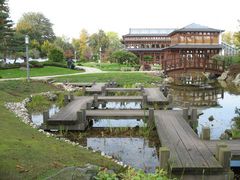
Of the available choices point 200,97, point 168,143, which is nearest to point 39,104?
point 168,143

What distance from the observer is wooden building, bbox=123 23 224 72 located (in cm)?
3584

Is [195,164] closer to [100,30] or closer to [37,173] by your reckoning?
[37,173]

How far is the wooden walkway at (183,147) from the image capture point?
7.06 meters

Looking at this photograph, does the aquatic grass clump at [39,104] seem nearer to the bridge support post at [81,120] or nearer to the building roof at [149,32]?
the bridge support post at [81,120]

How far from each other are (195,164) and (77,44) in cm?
7522

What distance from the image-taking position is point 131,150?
400 inches

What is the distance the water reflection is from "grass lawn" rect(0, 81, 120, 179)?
1.23m

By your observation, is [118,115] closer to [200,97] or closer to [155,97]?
[155,97]

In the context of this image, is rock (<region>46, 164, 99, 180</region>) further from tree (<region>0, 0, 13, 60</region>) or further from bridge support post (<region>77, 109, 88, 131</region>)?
tree (<region>0, 0, 13, 60</region>)

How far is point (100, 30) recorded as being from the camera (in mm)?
80625

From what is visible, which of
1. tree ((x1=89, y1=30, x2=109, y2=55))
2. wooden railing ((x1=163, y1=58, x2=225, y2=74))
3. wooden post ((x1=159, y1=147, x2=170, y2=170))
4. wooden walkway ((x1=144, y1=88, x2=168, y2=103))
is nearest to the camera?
wooden post ((x1=159, y1=147, x2=170, y2=170))

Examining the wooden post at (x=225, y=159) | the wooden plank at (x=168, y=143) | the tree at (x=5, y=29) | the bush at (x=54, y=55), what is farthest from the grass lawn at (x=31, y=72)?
the wooden post at (x=225, y=159)

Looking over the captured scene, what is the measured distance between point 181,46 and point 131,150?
123ft

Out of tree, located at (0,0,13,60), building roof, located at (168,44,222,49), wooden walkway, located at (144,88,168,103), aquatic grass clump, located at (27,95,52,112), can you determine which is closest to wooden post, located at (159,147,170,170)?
wooden walkway, located at (144,88,168,103)
